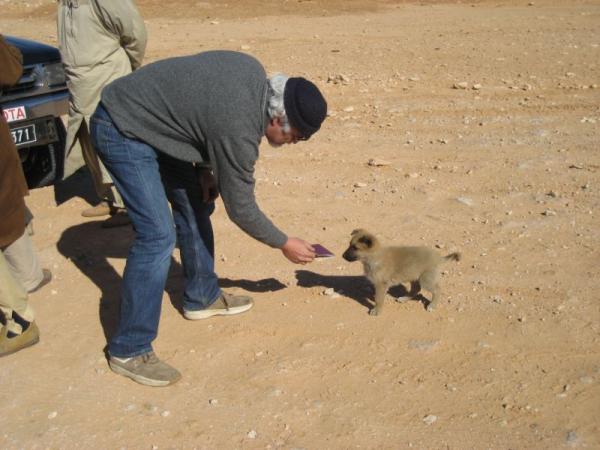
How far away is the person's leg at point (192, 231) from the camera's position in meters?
4.58

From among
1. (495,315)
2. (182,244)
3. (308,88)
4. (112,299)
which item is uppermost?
(308,88)

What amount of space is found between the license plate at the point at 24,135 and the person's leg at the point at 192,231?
8.87 ft

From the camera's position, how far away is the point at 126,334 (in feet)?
14.6

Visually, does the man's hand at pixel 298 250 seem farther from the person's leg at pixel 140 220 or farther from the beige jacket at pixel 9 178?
the beige jacket at pixel 9 178

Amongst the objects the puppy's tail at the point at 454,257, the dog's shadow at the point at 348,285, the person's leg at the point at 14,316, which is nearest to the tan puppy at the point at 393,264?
the puppy's tail at the point at 454,257

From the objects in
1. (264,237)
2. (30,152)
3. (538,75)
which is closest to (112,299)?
(264,237)

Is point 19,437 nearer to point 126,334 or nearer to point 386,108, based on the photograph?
point 126,334

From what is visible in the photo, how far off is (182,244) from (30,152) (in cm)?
374

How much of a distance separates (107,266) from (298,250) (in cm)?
253

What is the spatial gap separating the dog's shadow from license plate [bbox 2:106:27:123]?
3.14 metres

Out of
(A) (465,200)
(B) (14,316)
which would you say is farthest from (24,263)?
(A) (465,200)

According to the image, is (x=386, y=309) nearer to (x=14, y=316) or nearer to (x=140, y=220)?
(x=140, y=220)

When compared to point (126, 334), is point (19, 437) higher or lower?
lower

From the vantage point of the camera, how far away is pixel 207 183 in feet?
15.4
